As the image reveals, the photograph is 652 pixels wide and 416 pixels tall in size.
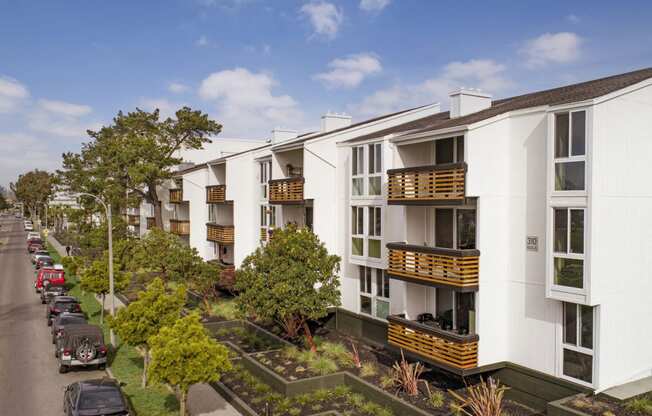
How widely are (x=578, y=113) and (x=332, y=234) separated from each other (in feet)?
40.3

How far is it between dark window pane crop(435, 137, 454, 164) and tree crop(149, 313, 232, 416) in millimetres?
9732

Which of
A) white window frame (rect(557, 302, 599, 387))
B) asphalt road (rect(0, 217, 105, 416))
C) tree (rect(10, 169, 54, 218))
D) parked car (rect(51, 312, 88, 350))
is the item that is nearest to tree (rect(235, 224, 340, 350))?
asphalt road (rect(0, 217, 105, 416))

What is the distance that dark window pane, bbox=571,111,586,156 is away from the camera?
13249 millimetres

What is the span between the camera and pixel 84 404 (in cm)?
1321

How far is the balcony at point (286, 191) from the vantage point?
24.4 m

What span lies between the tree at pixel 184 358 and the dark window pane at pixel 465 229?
8442 millimetres

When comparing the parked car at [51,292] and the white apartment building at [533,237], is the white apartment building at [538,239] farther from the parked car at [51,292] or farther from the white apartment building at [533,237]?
the parked car at [51,292]

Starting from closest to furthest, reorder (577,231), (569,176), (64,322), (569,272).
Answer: (577,231) → (569,272) → (569,176) → (64,322)

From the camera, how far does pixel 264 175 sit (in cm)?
2995

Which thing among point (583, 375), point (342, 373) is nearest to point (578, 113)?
point (583, 375)

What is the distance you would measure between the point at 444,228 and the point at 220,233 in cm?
1913

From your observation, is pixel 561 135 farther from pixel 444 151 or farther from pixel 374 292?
pixel 374 292

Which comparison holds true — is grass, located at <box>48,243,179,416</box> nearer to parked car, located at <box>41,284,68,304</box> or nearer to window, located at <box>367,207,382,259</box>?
parked car, located at <box>41,284,68,304</box>

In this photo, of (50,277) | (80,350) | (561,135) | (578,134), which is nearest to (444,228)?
(561,135)
